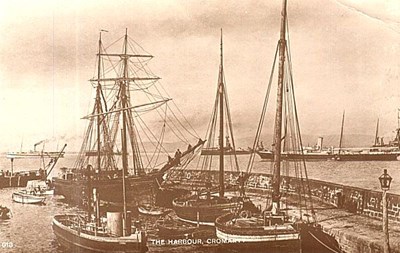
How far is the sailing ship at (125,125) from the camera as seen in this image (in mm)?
5977

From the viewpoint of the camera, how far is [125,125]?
652 centimetres

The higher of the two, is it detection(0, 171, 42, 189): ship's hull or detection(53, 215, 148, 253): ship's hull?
detection(0, 171, 42, 189): ship's hull

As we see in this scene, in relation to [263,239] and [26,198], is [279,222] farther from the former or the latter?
[26,198]

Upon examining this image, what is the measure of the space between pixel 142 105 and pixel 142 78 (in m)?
0.34

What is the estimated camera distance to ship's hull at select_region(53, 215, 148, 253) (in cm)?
554

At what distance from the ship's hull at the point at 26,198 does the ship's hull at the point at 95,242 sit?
2.14 meters

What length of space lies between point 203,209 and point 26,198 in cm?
281

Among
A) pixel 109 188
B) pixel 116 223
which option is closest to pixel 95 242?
pixel 116 223

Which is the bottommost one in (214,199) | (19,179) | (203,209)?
(203,209)

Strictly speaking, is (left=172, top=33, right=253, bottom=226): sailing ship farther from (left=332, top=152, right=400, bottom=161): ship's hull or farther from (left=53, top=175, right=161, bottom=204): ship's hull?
(left=332, top=152, right=400, bottom=161): ship's hull

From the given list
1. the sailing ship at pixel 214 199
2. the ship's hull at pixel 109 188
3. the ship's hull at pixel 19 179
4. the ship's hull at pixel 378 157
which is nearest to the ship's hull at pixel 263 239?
the sailing ship at pixel 214 199

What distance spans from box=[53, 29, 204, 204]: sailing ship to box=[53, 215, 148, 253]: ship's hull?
636mm

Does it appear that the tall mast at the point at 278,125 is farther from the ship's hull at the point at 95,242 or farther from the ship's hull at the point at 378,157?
the ship's hull at the point at 378,157

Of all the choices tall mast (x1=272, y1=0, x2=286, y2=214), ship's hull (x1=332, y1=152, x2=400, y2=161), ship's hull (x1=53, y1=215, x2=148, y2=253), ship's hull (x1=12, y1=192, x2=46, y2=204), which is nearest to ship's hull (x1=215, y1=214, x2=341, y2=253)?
tall mast (x1=272, y1=0, x2=286, y2=214)
